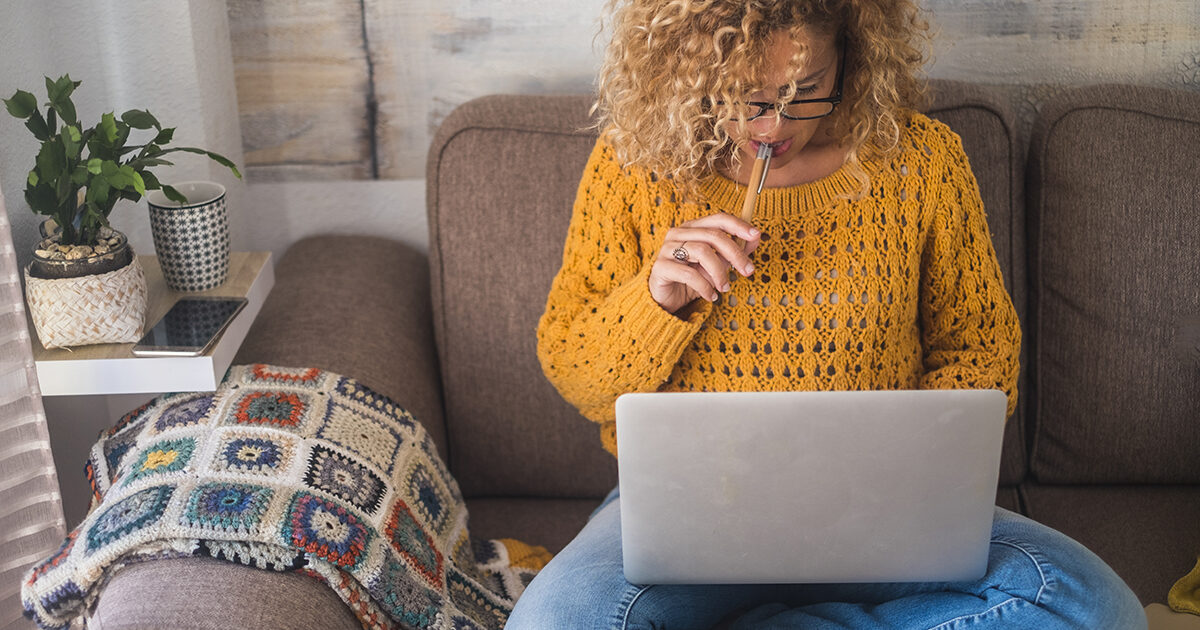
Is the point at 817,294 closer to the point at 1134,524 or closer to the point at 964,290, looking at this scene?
the point at 964,290

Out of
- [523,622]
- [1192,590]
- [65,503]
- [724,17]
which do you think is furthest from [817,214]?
[65,503]

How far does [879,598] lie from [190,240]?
920mm

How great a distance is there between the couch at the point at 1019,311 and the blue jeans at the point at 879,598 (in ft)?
1.18

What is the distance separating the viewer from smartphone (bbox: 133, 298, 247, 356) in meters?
1.12

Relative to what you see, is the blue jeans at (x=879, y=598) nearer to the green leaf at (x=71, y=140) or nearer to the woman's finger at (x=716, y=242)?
the woman's finger at (x=716, y=242)

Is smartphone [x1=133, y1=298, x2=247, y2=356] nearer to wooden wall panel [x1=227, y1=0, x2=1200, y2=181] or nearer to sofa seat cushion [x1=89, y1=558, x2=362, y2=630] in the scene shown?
sofa seat cushion [x1=89, y1=558, x2=362, y2=630]

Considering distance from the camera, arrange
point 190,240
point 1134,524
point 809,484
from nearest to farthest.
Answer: point 809,484 → point 190,240 → point 1134,524

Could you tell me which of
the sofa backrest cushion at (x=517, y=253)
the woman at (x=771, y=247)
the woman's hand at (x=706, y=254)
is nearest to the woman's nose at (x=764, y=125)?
the woman at (x=771, y=247)

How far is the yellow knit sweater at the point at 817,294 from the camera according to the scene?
114cm

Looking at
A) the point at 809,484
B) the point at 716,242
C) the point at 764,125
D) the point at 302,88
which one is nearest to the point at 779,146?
the point at 764,125

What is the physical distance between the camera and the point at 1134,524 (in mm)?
1354

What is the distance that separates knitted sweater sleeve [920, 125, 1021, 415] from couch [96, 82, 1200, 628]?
24cm

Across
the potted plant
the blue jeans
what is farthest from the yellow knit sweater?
the potted plant

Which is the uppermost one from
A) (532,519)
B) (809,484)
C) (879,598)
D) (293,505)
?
(809,484)
